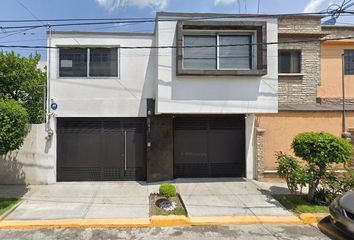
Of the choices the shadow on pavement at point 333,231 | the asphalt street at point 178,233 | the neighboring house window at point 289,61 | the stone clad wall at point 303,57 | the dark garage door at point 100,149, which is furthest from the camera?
the neighboring house window at point 289,61

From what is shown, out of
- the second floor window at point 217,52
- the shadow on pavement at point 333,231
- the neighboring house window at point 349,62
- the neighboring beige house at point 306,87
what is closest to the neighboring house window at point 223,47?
the second floor window at point 217,52

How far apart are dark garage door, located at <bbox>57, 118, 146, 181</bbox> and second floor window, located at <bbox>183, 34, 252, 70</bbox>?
116 inches

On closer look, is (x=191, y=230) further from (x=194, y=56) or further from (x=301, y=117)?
(x=301, y=117)

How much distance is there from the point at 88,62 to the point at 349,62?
38.1ft

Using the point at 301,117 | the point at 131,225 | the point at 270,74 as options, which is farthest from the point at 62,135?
the point at 301,117

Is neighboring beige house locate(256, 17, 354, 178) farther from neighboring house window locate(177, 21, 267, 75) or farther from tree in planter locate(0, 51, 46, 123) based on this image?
tree in planter locate(0, 51, 46, 123)

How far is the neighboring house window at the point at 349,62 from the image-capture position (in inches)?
574

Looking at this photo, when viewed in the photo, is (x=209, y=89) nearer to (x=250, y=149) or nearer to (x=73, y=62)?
(x=250, y=149)

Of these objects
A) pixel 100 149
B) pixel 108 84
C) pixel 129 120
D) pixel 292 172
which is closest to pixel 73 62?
pixel 108 84

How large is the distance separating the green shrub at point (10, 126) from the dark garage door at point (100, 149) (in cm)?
270

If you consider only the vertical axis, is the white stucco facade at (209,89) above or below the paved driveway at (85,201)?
above

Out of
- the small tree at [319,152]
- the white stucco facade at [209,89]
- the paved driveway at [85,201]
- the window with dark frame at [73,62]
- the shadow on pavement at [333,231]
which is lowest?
the paved driveway at [85,201]

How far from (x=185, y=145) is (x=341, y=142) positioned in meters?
5.09

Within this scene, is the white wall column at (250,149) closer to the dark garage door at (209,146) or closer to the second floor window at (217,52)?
the dark garage door at (209,146)
